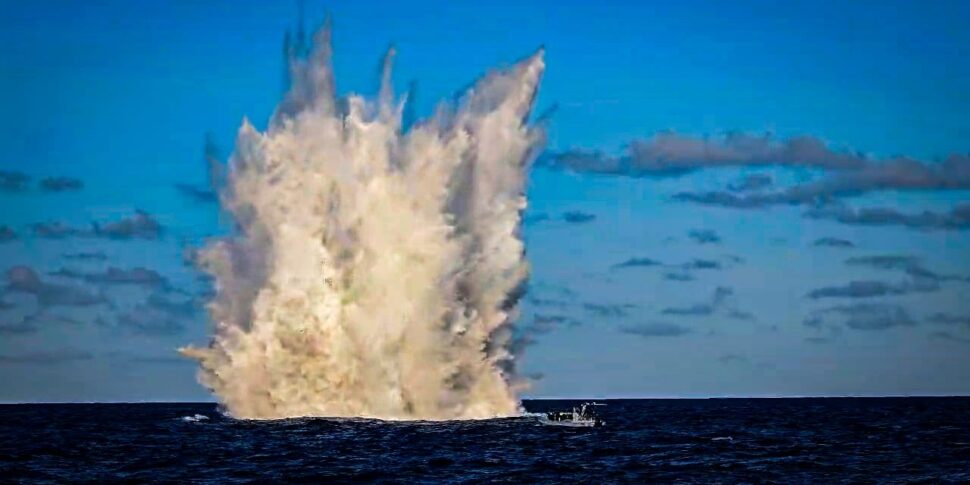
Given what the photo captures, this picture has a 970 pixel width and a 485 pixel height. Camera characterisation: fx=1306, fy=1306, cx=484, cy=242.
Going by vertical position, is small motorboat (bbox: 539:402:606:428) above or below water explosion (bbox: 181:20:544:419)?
below

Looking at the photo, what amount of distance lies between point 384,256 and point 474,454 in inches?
1065

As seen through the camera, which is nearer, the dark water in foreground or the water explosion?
the dark water in foreground

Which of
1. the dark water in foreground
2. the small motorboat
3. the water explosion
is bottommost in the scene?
the dark water in foreground

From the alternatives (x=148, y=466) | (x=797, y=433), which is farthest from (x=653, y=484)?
(x=797, y=433)

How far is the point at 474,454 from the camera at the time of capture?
222 feet

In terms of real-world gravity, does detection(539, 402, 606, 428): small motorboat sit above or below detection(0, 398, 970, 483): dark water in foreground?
above

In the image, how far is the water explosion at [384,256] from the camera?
3548 inches

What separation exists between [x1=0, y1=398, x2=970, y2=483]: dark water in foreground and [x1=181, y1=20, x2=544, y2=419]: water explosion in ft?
11.5

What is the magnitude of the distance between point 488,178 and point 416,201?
5.44 m

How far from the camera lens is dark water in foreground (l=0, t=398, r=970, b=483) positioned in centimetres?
5841

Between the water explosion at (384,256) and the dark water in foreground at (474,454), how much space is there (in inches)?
138

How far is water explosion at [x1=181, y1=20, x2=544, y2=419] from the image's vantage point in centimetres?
9012

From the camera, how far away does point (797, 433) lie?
9706cm

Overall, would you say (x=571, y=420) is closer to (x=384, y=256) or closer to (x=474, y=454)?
(x=384, y=256)
